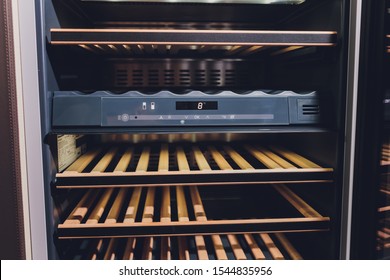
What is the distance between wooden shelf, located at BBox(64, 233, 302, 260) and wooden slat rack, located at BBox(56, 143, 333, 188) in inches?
11.0

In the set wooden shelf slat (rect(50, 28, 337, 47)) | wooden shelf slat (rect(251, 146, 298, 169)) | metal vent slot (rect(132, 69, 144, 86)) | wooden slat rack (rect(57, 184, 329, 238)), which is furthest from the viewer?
metal vent slot (rect(132, 69, 144, 86))

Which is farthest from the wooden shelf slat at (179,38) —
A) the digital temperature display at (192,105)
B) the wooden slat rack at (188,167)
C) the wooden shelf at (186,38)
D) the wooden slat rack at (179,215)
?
the wooden slat rack at (179,215)

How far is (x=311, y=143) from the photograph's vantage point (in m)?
1.22

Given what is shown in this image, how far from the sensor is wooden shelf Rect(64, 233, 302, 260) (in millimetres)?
1198

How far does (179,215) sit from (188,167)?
16cm

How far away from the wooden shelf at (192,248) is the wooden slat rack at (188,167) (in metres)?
0.28

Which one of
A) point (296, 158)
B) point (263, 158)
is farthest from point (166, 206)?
point (296, 158)

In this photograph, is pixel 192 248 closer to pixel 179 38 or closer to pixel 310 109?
pixel 310 109

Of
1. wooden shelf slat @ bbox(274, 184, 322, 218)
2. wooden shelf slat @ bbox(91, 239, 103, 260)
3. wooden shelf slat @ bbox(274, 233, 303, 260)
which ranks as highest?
wooden shelf slat @ bbox(274, 184, 322, 218)

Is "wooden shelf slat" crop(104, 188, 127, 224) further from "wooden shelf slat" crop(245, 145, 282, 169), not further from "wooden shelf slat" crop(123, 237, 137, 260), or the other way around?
"wooden shelf slat" crop(245, 145, 282, 169)

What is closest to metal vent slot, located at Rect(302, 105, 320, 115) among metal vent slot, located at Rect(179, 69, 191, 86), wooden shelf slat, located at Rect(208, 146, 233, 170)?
wooden shelf slat, located at Rect(208, 146, 233, 170)

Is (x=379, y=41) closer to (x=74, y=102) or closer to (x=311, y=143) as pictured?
(x=311, y=143)

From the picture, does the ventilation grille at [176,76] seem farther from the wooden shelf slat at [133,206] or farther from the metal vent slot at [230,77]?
the wooden shelf slat at [133,206]
